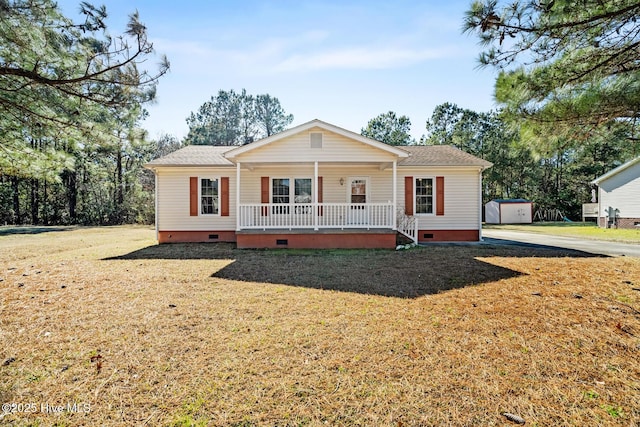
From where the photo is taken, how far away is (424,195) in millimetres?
13078

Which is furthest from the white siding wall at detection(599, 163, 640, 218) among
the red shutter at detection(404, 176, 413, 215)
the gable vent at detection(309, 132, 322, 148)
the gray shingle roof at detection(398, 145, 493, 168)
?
the gable vent at detection(309, 132, 322, 148)

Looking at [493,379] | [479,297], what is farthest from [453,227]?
[493,379]

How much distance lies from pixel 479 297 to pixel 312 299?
2.77m

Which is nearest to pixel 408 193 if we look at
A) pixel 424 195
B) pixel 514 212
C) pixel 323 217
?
pixel 424 195

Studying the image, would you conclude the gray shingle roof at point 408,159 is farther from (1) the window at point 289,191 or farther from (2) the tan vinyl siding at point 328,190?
(1) the window at point 289,191

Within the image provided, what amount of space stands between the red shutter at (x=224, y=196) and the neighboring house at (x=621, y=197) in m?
22.5

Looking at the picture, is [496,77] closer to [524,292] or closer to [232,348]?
[524,292]

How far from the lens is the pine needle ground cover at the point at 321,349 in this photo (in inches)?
93.2

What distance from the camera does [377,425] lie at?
2.20 meters

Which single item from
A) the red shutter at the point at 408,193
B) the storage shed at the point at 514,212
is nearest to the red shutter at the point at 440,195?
the red shutter at the point at 408,193

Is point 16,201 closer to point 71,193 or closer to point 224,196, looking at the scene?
point 71,193

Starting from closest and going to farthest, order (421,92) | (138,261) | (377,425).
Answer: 1. (377,425)
2. (138,261)
3. (421,92)

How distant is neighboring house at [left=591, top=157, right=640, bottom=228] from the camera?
18312 mm

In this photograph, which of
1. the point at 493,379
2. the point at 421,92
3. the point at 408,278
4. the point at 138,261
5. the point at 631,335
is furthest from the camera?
the point at 421,92
